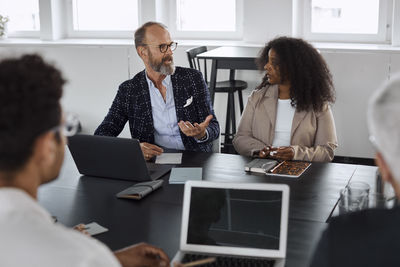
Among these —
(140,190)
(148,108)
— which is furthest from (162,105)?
(140,190)

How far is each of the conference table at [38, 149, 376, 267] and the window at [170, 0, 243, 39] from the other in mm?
2858

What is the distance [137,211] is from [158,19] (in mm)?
3574

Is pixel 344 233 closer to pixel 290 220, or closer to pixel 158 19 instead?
pixel 290 220

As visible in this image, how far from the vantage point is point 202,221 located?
5.98 feet

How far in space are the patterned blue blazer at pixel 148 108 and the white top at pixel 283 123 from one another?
1.06ft

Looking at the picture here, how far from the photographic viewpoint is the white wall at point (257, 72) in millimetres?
4738

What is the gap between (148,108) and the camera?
321 centimetres

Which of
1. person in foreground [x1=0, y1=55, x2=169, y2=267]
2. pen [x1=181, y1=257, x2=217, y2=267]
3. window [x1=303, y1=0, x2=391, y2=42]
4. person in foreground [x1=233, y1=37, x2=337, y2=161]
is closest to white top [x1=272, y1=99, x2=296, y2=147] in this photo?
person in foreground [x1=233, y1=37, x2=337, y2=161]

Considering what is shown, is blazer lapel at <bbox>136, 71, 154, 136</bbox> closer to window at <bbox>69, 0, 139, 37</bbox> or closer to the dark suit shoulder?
the dark suit shoulder

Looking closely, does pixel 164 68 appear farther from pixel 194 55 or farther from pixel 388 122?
pixel 388 122

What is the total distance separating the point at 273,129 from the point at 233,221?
4.27 feet

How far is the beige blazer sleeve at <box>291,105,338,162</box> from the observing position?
9.55 feet

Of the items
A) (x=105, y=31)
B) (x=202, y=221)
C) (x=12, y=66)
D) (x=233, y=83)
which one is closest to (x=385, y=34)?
(x=233, y=83)

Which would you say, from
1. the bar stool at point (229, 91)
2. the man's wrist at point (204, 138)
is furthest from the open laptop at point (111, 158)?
the bar stool at point (229, 91)
